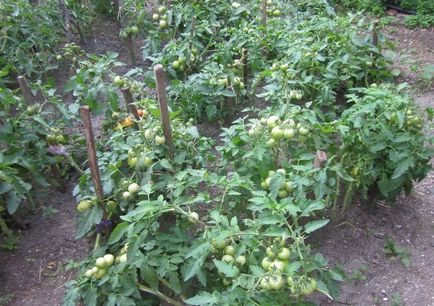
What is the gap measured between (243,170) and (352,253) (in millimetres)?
764

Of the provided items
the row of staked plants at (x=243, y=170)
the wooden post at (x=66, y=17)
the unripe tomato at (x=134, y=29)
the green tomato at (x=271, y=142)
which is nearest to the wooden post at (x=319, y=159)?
the row of staked plants at (x=243, y=170)

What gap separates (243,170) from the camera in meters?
2.52

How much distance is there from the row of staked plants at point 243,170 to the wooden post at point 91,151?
0.06 m

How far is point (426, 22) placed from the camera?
5098mm

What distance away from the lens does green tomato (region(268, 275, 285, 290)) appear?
1.69m

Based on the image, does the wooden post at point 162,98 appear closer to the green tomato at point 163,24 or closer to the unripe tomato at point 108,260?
the unripe tomato at point 108,260

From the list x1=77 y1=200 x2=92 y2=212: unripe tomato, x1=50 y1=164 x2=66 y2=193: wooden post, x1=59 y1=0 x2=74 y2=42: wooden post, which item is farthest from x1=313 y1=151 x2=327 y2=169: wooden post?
x1=59 y1=0 x2=74 y2=42: wooden post

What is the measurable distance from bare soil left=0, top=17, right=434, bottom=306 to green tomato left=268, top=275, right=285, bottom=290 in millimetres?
749

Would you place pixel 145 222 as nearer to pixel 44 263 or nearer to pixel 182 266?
pixel 182 266

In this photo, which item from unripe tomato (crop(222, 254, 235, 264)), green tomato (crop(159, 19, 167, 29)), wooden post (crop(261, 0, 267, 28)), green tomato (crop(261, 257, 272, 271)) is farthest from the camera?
green tomato (crop(159, 19, 167, 29))

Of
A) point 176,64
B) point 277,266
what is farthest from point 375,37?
point 277,266

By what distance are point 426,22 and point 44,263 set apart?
14.9 ft

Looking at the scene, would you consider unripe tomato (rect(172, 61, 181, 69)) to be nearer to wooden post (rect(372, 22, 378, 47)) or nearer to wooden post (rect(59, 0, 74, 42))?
wooden post (rect(59, 0, 74, 42))

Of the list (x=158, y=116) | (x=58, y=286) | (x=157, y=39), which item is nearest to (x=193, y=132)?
(x=158, y=116)
